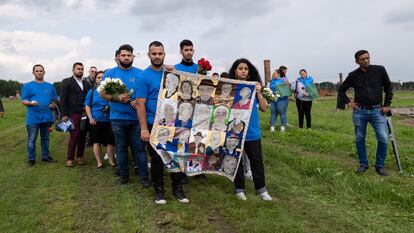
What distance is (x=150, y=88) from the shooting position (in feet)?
17.8

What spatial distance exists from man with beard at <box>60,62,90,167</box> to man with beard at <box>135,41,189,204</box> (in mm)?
3316

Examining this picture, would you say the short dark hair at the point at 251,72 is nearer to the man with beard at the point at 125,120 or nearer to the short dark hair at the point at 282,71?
the man with beard at the point at 125,120

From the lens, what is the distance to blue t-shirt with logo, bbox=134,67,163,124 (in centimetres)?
537

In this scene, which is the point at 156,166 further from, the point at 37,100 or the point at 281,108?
the point at 281,108

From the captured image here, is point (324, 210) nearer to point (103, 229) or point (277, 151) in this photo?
point (103, 229)

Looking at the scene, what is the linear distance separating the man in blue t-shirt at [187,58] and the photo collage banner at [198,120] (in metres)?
1.06

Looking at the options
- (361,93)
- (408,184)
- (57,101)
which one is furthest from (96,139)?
(408,184)

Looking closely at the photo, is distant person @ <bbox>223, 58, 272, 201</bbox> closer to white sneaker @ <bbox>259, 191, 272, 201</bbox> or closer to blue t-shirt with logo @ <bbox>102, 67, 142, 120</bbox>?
white sneaker @ <bbox>259, 191, 272, 201</bbox>

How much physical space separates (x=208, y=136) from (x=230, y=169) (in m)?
0.63

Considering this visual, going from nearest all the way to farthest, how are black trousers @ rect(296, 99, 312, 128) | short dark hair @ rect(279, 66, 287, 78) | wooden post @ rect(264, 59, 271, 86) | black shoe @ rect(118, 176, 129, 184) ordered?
black shoe @ rect(118, 176, 129, 184) → black trousers @ rect(296, 99, 312, 128) → short dark hair @ rect(279, 66, 287, 78) → wooden post @ rect(264, 59, 271, 86)

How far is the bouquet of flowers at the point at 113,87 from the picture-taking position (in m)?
5.98

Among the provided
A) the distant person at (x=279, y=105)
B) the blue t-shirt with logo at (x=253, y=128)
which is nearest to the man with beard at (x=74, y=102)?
the blue t-shirt with logo at (x=253, y=128)

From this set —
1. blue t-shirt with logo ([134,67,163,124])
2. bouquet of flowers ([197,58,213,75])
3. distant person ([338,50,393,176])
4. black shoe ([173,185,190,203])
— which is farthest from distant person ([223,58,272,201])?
distant person ([338,50,393,176])

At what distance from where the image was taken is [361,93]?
718 cm
